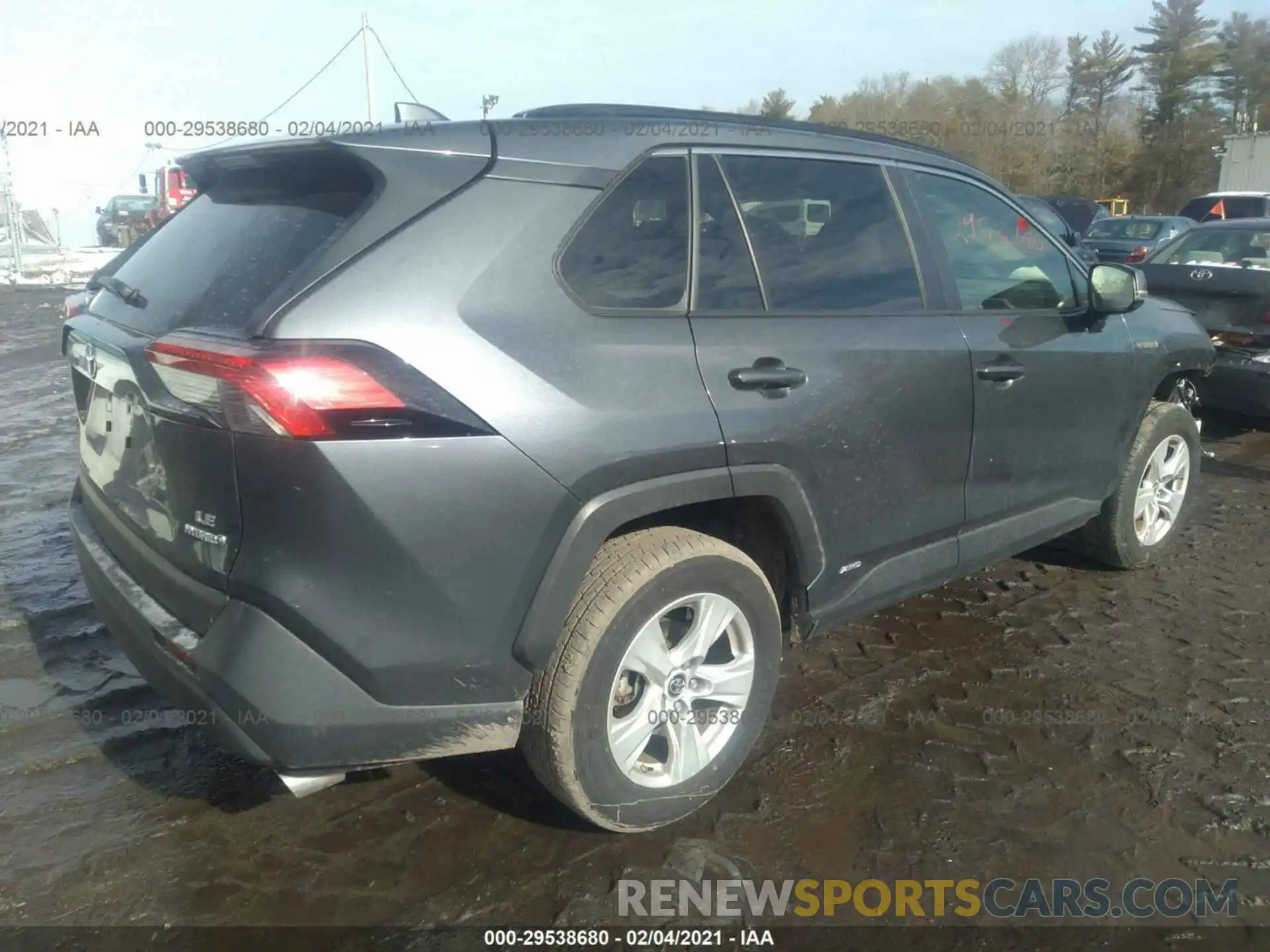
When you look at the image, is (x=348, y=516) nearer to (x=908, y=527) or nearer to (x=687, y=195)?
(x=687, y=195)

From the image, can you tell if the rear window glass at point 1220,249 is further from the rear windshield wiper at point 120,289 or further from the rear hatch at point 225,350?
the rear windshield wiper at point 120,289

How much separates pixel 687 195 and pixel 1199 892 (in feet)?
7.40

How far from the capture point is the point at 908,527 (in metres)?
3.09

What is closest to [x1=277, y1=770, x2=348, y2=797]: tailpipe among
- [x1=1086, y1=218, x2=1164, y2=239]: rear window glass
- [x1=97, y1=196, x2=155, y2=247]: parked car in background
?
[x1=1086, y1=218, x2=1164, y2=239]: rear window glass

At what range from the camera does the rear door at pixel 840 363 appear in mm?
2570

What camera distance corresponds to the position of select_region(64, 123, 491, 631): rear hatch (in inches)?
77.0

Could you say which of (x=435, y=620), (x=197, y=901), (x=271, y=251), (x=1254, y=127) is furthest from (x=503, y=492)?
(x=1254, y=127)

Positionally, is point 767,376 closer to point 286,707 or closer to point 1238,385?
point 286,707

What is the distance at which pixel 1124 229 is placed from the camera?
17.7 meters

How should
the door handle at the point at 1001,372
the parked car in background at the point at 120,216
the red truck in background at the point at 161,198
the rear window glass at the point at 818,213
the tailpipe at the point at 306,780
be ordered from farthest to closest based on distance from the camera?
the parked car in background at the point at 120,216 < the red truck in background at the point at 161,198 < the door handle at the point at 1001,372 < the rear window glass at the point at 818,213 < the tailpipe at the point at 306,780

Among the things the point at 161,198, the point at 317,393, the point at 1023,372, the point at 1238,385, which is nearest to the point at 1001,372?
the point at 1023,372

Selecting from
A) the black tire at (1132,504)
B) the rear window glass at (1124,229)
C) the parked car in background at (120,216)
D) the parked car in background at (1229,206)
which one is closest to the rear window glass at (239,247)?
the black tire at (1132,504)

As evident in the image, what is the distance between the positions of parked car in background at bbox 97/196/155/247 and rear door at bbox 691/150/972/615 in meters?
26.8

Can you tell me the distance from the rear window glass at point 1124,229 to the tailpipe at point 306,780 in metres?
18.5
